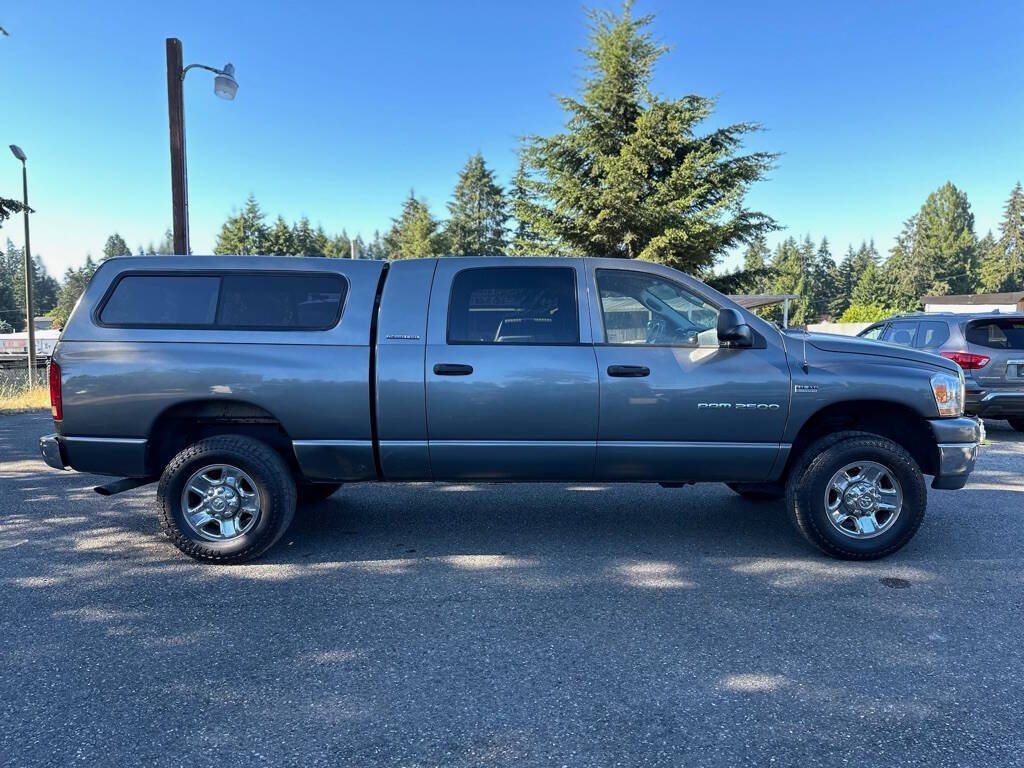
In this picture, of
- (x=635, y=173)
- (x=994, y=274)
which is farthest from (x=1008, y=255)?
(x=635, y=173)

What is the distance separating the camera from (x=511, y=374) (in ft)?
13.3

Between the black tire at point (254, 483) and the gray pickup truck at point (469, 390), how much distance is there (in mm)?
12

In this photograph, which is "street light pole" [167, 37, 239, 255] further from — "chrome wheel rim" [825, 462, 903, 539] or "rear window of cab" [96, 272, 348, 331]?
"chrome wheel rim" [825, 462, 903, 539]

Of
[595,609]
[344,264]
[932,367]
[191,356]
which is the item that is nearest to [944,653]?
[595,609]

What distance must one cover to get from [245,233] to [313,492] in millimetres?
51547

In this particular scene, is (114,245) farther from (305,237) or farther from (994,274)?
(994,274)

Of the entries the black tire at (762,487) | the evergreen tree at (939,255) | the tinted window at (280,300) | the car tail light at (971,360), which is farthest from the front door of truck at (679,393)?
the evergreen tree at (939,255)

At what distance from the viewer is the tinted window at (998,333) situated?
8422 mm

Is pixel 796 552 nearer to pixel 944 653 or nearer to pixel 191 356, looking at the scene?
pixel 944 653

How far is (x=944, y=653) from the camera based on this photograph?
301 cm

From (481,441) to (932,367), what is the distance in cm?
298

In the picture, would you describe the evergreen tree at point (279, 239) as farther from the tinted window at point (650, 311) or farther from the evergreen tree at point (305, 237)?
the tinted window at point (650, 311)

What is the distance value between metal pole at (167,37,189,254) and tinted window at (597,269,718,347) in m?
7.05

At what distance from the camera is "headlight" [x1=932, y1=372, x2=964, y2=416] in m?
4.13
